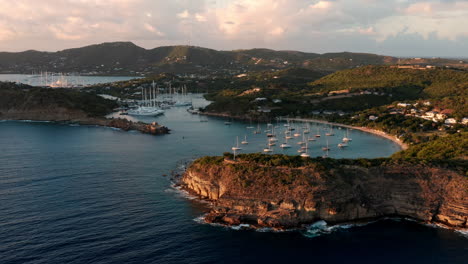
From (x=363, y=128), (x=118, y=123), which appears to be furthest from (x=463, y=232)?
(x=118, y=123)

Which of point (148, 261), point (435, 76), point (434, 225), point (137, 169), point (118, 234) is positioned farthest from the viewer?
point (435, 76)

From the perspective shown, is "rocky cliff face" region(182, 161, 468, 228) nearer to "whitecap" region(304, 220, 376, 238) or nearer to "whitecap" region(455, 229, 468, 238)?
"whitecap" region(304, 220, 376, 238)

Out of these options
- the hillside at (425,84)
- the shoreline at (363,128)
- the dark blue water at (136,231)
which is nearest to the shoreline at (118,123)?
the dark blue water at (136,231)

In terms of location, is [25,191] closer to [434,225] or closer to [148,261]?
[148,261]

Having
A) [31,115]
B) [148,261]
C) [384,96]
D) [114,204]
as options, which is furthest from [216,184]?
[384,96]

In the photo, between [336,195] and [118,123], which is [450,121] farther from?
[118,123]

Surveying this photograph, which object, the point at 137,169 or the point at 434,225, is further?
the point at 137,169

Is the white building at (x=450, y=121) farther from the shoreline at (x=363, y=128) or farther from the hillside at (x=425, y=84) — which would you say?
the hillside at (x=425, y=84)
